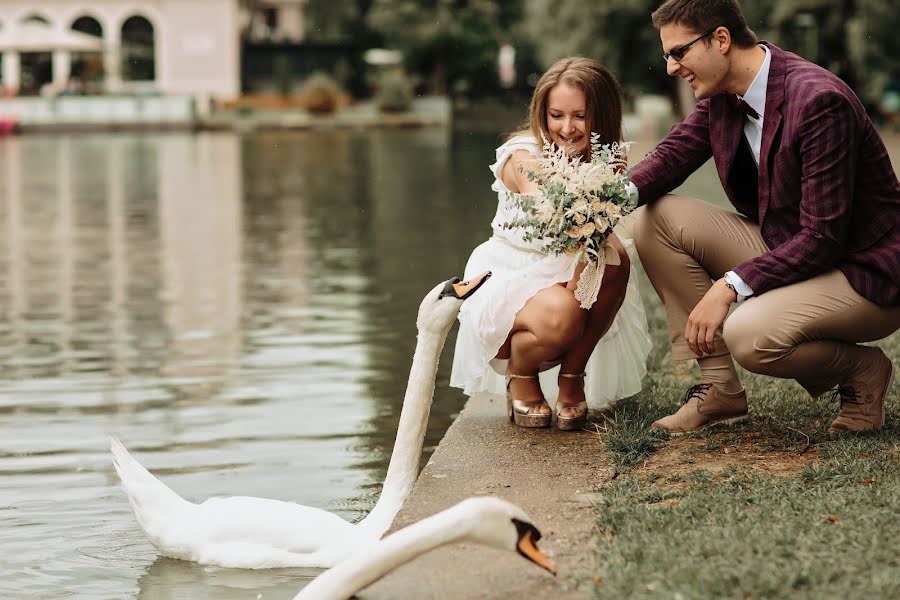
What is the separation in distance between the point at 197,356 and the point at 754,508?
507cm

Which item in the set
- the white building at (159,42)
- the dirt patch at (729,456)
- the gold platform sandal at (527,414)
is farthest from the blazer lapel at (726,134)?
the white building at (159,42)

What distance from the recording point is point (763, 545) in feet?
12.2

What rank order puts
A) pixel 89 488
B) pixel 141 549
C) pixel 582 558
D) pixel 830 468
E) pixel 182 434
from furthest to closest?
pixel 182 434 < pixel 89 488 < pixel 141 549 < pixel 830 468 < pixel 582 558

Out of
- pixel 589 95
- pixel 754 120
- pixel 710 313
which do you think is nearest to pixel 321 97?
pixel 589 95

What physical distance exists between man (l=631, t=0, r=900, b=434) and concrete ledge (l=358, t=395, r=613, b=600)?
663 mm

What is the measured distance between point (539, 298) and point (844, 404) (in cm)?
119

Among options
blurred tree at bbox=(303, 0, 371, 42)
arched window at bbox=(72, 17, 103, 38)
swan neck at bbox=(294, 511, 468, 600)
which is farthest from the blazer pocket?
blurred tree at bbox=(303, 0, 371, 42)

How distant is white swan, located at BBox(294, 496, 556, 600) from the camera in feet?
11.8

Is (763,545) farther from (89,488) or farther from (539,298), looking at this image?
(89,488)

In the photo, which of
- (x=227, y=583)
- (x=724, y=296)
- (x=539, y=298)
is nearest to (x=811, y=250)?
(x=724, y=296)

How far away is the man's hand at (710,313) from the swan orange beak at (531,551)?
53.7 inches

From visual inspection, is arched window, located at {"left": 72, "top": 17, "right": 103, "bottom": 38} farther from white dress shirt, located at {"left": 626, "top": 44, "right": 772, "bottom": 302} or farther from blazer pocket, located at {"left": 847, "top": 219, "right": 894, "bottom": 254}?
blazer pocket, located at {"left": 847, "top": 219, "right": 894, "bottom": 254}

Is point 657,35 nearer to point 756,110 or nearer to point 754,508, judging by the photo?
point 756,110

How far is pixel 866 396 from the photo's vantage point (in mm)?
4957
